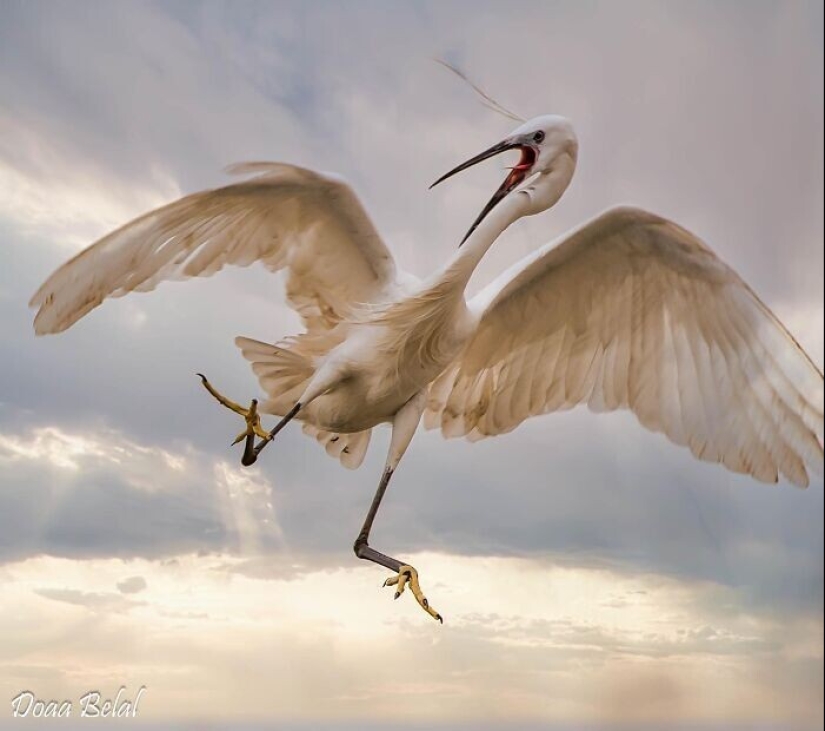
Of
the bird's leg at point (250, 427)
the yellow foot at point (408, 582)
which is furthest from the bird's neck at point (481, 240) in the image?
the yellow foot at point (408, 582)

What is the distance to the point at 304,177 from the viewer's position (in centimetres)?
154

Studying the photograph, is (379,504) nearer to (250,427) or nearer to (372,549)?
(372,549)

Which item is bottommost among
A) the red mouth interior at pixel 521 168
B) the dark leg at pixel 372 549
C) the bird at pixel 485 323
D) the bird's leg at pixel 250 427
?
the dark leg at pixel 372 549

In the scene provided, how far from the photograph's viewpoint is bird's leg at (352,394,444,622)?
5.20ft

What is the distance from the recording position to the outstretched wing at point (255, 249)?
1.43 metres

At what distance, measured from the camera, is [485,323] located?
172cm

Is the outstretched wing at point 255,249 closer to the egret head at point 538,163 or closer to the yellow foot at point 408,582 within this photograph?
the egret head at point 538,163

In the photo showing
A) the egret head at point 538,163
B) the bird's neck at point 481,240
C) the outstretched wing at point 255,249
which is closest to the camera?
the outstretched wing at point 255,249

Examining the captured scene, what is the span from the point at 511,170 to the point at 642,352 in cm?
38

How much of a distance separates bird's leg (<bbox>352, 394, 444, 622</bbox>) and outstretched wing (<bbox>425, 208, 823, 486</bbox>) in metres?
0.08

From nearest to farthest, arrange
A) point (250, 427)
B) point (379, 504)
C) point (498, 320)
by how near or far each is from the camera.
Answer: point (250, 427)
point (379, 504)
point (498, 320)

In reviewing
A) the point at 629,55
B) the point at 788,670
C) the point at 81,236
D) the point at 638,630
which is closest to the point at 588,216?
the point at 629,55

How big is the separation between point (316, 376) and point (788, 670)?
1.20 metres

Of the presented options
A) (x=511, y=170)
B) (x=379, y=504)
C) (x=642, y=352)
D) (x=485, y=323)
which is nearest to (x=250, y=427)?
(x=379, y=504)
